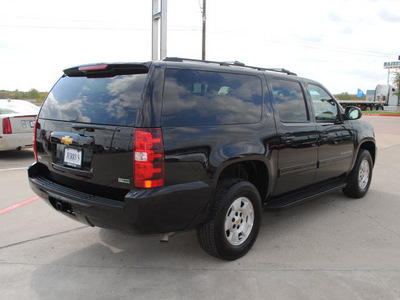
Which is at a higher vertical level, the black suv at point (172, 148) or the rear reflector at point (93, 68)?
the rear reflector at point (93, 68)

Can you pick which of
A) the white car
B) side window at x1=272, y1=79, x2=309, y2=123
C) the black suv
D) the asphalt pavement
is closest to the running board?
the black suv

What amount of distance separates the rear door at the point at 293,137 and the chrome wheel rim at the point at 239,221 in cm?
56

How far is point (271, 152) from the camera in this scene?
355 centimetres

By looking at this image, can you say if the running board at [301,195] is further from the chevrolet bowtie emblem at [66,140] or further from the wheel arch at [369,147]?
the chevrolet bowtie emblem at [66,140]

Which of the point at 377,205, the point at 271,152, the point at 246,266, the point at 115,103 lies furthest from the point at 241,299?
the point at 377,205

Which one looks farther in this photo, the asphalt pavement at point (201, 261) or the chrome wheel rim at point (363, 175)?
the chrome wheel rim at point (363, 175)

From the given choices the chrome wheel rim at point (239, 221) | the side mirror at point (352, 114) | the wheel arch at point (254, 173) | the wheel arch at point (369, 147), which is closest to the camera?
the chrome wheel rim at point (239, 221)

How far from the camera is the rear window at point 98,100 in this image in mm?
2729

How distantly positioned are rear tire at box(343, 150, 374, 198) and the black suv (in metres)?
1.61

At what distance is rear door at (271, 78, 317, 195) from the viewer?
148 inches

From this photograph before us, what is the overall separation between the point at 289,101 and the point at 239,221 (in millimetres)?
1555

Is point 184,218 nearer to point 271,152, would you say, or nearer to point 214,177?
point 214,177

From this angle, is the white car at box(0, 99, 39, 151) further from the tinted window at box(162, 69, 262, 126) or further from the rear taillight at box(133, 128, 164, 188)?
the rear taillight at box(133, 128, 164, 188)

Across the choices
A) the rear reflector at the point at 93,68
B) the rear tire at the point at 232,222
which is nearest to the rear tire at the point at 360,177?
the rear tire at the point at 232,222
